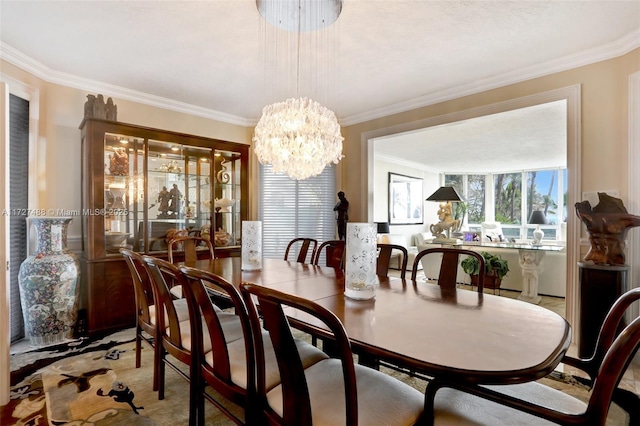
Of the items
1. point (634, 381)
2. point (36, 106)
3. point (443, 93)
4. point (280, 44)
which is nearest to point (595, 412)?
point (634, 381)

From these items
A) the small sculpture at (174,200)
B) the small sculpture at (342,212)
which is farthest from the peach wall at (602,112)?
the small sculpture at (174,200)

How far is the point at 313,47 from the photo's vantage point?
8.46ft

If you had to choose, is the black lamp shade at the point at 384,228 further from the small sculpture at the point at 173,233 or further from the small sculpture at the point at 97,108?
the small sculpture at the point at 97,108

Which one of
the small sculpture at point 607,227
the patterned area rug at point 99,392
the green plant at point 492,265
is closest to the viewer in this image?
the patterned area rug at point 99,392

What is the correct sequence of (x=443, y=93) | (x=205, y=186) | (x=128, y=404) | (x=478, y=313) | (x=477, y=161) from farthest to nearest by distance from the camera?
(x=477, y=161)
(x=205, y=186)
(x=443, y=93)
(x=128, y=404)
(x=478, y=313)

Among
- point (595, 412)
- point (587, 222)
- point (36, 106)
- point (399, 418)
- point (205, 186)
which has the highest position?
point (36, 106)


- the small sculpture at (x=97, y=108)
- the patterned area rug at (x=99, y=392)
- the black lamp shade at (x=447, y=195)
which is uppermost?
the small sculpture at (x=97, y=108)

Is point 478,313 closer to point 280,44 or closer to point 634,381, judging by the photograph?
point 634,381

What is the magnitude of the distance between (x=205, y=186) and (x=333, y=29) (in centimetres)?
245

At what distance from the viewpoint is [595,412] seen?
0.84m

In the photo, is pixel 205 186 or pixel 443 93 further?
pixel 205 186

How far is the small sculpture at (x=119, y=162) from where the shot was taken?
319cm

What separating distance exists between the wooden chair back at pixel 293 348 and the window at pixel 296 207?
3415 mm

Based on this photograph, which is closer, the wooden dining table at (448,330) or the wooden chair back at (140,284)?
the wooden dining table at (448,330)
